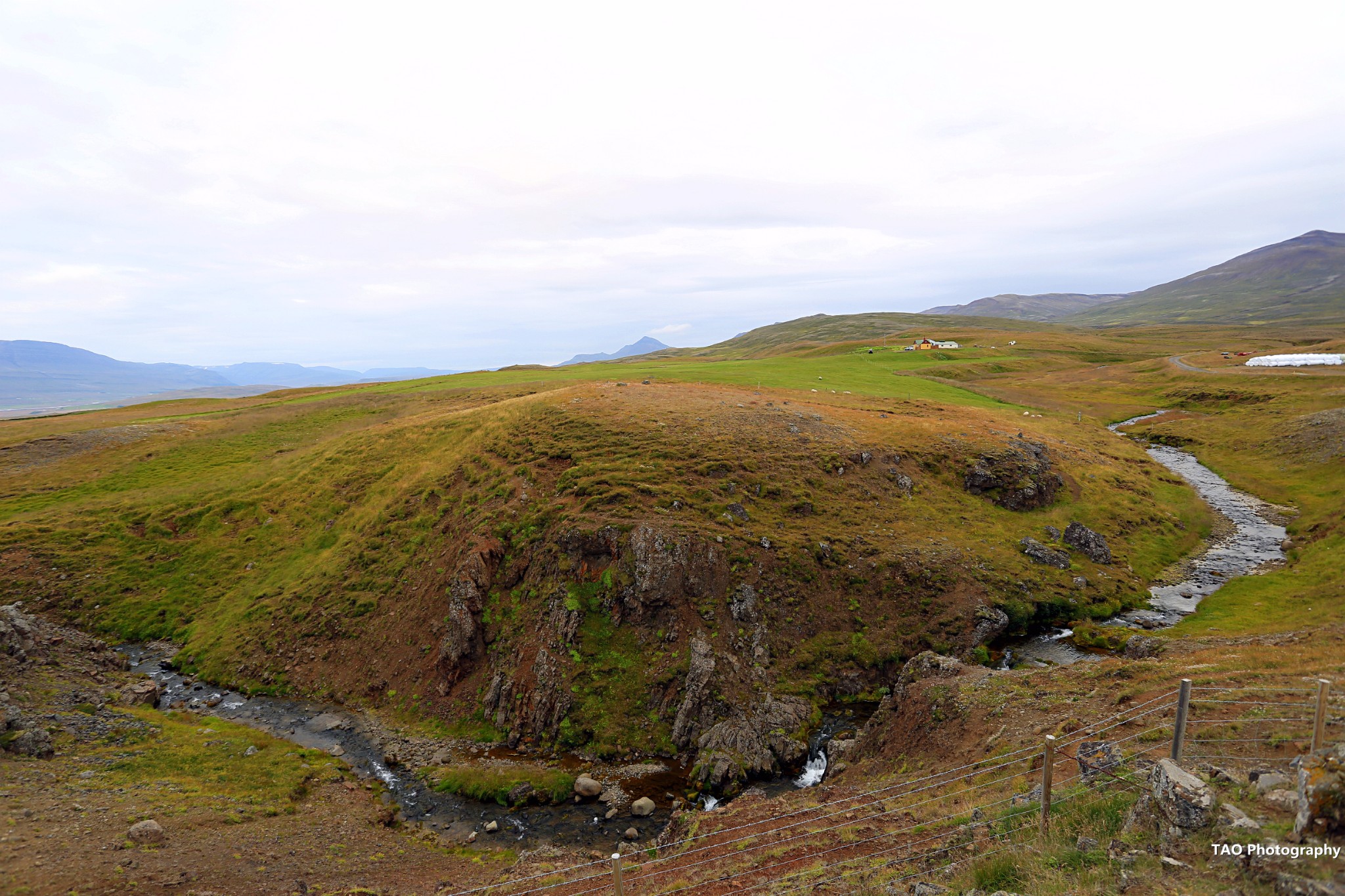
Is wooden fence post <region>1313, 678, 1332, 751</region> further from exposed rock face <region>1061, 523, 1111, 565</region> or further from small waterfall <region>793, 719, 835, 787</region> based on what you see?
exposed rock face <region>1061, 523, 1111, 565</region>

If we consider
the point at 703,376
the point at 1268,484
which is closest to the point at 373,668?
the point at 703,376

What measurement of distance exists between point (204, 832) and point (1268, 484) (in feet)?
240

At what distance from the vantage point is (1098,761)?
13.5m

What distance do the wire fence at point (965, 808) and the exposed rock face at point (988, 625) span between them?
12.7 metres

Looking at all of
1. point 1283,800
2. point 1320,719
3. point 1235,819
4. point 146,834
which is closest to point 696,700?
point 1235,819

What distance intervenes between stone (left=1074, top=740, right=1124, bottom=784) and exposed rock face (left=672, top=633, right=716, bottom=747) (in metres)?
14.2

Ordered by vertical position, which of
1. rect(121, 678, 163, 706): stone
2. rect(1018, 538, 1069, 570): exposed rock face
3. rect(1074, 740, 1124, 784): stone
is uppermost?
rect(1074, 740, 1124, 784): stone

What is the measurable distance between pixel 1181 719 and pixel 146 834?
2834cm

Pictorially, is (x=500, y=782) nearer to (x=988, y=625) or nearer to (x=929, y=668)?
(x=929, y=668)

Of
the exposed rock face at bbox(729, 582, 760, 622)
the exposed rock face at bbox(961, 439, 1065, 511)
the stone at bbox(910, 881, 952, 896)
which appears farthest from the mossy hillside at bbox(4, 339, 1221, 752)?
the stone at bbox(910, 881, 952, 896)

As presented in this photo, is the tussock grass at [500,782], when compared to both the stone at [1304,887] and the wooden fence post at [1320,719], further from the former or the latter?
the wooden fence post at [1320,719]

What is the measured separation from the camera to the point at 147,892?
1530cm

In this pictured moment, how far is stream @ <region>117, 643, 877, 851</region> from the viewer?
20.8m

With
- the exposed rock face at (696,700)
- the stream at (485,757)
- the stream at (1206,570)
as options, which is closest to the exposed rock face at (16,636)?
the stream at (485,757)
